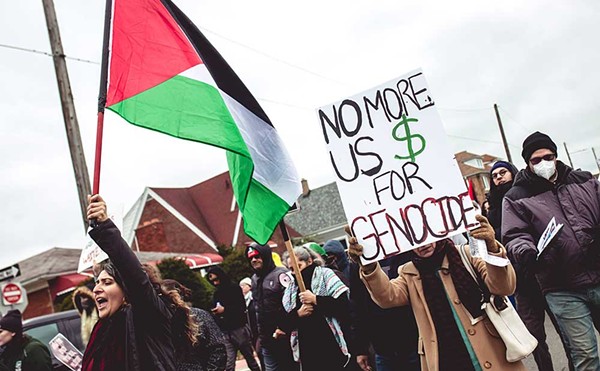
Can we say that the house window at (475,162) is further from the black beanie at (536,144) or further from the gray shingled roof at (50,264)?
the black beanie at (536,144)

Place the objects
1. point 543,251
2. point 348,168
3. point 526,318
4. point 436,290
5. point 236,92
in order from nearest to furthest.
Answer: point 436,290, point 348,168, point 543,251, point 236,92, point 526,318

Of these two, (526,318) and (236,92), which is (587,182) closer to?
(526,318)

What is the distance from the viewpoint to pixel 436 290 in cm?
345

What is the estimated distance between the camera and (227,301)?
864 centimetres

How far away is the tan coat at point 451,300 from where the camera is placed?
321 cm

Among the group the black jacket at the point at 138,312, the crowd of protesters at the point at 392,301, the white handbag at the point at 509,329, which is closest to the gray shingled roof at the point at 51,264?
the crowd of protesters at the point at 392,301

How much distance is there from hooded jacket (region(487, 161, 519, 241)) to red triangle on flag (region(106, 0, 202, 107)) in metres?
3.24

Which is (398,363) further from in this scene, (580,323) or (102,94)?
(102,94)

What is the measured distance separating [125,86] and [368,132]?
182 centimetres

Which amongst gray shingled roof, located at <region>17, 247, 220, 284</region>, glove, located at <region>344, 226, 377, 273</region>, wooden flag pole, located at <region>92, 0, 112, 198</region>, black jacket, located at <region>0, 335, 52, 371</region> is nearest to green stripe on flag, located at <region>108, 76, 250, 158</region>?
wooden flag pole, located at <region>92, 0, 112, 198</region>

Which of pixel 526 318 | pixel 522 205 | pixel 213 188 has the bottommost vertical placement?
pixel 526 318

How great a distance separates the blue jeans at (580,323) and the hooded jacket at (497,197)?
5.99 ft

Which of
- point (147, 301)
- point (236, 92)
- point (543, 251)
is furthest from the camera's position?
point (236, 92)

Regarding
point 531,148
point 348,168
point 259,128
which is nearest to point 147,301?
point 348,168
